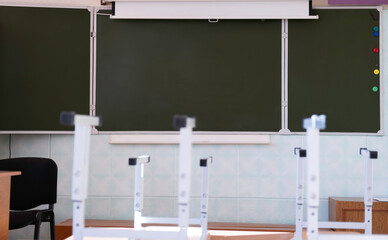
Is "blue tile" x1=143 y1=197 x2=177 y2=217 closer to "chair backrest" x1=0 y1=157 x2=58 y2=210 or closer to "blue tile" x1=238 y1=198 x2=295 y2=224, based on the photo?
"blue tile" x1=238 y1=198 x2=295 y2=224

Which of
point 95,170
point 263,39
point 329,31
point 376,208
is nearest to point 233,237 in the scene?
point 376,208

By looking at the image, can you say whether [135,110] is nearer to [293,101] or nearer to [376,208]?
[293,101]

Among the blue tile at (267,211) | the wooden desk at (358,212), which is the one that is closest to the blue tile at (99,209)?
the blue tile at (267,211)

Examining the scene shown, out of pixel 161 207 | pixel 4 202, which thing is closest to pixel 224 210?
pixel 161 207

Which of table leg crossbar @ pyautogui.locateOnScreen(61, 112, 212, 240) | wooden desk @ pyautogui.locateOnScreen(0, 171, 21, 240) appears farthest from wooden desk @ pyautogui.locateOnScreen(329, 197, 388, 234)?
wooden desk @ pyautogui.locateOnScreen(0, 171, 21, 240)

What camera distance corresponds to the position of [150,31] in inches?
183

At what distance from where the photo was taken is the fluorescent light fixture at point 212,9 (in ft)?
14.7

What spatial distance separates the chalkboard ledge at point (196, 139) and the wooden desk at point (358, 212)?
91 centimetres

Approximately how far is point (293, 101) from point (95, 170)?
7.00 feet

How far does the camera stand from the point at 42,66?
15.2 feet

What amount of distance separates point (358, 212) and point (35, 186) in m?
2.93

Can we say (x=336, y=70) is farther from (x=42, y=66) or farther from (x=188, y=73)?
(x=42, y=66)

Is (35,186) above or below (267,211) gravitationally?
above

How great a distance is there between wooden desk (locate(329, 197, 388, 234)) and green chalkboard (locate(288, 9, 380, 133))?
75 centimetres
